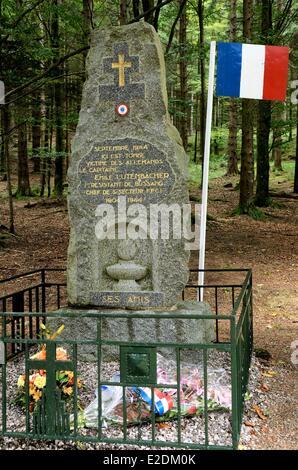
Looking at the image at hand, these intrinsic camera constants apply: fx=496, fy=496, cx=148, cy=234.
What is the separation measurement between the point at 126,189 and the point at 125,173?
0.58 feet

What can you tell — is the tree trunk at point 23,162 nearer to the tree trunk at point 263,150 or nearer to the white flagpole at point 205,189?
the tree trunk at point 263,150

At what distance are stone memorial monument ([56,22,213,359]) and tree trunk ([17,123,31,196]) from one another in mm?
14600

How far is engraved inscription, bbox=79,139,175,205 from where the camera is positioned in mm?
5375

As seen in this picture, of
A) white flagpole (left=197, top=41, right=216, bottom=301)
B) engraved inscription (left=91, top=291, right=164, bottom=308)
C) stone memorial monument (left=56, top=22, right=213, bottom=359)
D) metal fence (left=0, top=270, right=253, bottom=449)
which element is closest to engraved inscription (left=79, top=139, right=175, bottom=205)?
stone memorial monument (left=56, top=22, right=213, bottom=359)

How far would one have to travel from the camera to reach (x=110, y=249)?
18.2 ft

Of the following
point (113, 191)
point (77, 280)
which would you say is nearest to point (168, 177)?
point (113, 191)

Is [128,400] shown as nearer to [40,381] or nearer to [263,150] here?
[40,381]

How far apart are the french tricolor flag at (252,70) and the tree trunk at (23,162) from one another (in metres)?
13.8

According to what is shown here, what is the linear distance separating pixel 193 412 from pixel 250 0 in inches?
516

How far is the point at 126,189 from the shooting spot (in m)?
5.42

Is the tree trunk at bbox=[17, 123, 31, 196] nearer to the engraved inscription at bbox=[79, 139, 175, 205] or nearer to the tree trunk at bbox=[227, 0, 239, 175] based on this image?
the tree trunk at bbox=[227, 0, 239, 175]

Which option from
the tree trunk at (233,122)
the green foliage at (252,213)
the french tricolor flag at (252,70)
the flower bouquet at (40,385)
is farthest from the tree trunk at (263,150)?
the flower bouquet at (40,385)

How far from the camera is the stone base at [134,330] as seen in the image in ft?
17.1
